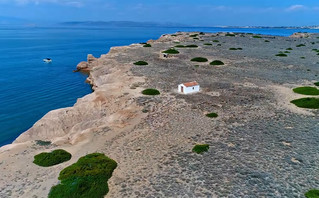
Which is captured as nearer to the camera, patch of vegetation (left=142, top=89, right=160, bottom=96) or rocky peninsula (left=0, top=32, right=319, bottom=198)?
rocky peninsula (left=0, top=32, right=319, bottom=198)

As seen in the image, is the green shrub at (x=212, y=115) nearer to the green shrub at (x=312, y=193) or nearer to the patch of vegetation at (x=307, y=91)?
the green shrub at (x=312, y=193)

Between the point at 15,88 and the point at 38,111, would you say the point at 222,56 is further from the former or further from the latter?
the point at 15,88

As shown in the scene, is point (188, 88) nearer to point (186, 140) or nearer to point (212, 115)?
point (212, 115)

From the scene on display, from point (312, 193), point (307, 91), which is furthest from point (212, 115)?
point (307, 91)

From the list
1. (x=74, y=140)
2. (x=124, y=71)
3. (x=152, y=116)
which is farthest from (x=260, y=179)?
(x=124, y=71)

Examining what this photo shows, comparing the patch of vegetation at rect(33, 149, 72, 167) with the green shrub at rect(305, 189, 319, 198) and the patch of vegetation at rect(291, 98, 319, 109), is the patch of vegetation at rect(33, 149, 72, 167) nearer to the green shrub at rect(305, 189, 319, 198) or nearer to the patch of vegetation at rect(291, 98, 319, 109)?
the green shrub at rect(305, 189, 319, 198)

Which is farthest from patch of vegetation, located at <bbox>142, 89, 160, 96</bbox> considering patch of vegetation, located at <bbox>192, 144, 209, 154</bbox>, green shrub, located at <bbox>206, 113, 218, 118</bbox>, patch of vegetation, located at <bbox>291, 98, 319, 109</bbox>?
patch of vegetation, located at <bbox>291, 98, 319, 109</bbox>
